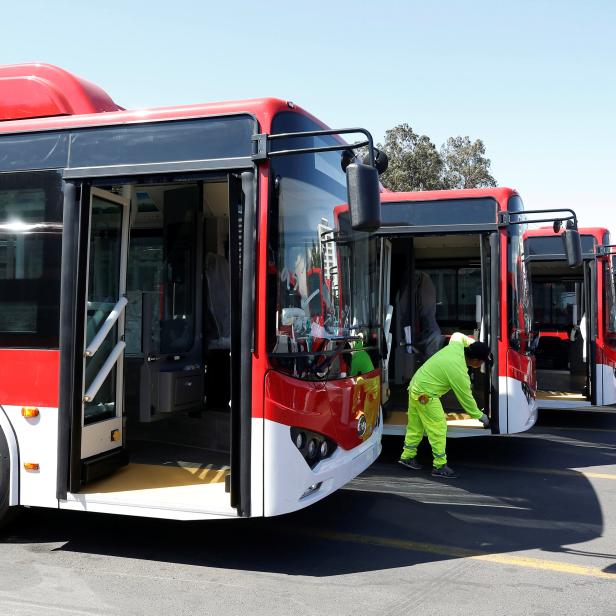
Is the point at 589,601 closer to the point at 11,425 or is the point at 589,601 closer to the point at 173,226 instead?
the point at 11,425

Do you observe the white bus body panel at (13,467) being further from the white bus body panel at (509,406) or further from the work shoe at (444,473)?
the white bus body panel at (509,406)

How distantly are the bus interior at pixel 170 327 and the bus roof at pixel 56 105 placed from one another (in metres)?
0.58

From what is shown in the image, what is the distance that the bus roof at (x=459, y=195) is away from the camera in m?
7.75

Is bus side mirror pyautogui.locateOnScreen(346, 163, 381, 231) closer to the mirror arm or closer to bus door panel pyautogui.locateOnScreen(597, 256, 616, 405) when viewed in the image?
the mirror arm

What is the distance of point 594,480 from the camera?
24.2 ft

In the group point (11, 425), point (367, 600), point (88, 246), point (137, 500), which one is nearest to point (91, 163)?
point (88, 246)

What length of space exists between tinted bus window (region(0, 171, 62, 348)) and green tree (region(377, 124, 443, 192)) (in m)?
32.9

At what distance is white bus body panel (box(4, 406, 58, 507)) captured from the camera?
15.7 ft

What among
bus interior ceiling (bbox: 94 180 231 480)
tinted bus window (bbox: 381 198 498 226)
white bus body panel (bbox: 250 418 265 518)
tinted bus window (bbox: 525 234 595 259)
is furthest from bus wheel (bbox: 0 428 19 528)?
tinted bus window (bbox: 525 234 595 259)

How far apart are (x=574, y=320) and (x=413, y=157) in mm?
26157

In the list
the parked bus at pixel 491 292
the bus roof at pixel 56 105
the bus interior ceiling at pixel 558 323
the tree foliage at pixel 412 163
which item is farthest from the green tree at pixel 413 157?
the bus roof at pixel 56 105

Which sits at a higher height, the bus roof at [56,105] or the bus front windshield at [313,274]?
the bus roof at [56,105]

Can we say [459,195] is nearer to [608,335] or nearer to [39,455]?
[608,335]

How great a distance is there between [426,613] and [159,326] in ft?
12.0
